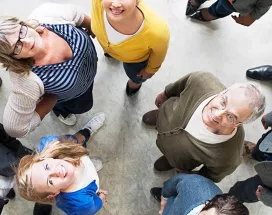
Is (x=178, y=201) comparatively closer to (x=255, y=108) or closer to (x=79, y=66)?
(x=255, y=108)

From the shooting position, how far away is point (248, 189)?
6.54ft

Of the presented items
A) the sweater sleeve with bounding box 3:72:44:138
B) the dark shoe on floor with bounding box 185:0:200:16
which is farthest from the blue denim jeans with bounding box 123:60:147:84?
the dark shoe on floor with bounding box 185:0:200:16

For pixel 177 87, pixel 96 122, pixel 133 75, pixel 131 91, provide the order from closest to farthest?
pixel 177 87
pixel 133 75
pixel 96 122
pixel 131 91

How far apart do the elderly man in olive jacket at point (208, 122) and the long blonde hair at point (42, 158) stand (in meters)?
0.51

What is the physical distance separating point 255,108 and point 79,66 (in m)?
0.85

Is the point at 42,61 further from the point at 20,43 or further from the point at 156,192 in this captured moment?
the point at 156,192

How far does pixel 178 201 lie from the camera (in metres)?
1.61

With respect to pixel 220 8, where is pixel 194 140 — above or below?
below

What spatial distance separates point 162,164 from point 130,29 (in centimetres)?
106

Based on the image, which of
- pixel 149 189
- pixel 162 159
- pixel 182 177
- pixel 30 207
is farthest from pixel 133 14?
pixel 30 207

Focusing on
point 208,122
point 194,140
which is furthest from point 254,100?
point 194,140

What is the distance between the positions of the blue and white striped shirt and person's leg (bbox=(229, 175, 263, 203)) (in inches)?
44.3

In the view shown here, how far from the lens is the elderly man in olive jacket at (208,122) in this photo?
1.49 meters

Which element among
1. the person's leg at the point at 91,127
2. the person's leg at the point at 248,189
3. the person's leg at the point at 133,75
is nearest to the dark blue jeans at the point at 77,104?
the person's leg at the point at 91,127
